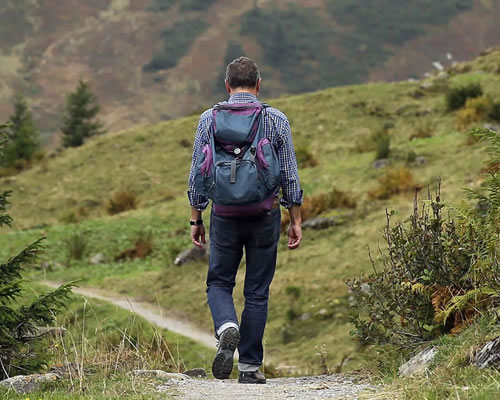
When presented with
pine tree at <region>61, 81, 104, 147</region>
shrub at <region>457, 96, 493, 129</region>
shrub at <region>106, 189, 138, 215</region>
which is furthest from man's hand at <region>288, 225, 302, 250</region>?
pine tree at <region>61, 81, 104, 147</region>

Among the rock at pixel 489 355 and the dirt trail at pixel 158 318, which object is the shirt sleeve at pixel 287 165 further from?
the dirt trail at pixel 158 318

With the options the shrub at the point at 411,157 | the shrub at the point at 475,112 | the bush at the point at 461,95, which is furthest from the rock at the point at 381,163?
the bush at the point at 461,95

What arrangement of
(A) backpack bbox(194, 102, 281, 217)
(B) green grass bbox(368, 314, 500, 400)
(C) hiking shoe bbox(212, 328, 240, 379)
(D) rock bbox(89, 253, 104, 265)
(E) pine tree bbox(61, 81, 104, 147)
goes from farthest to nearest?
(E) pine tree bbox(61, 81, 104, 147) → (D) rock bbox(89, 253, 104, 265) → (C) hiking shoe bbox(212, 328, 240, 379) → (A) backpack bbox(194, 102, 281, 217) → (B) green grass bbox(368, 314, 500, 400)

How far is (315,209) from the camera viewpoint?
56.5 ft

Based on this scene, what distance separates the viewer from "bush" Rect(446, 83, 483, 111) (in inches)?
1003

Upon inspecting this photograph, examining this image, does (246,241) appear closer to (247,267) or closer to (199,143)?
(247,267)

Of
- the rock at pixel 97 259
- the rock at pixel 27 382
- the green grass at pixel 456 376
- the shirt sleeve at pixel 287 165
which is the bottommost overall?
the rock at pixel 97 259

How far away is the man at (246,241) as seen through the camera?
610cm

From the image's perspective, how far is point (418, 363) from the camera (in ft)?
19.1

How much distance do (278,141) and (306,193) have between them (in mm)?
13287

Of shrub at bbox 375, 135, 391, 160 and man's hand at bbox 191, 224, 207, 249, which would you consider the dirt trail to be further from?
shrub at bbox 375, 135, 391, 160

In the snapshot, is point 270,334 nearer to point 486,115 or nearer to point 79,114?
point 486,115

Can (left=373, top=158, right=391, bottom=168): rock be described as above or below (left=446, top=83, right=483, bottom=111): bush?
below

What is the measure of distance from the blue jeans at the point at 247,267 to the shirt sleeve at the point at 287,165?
15cm
